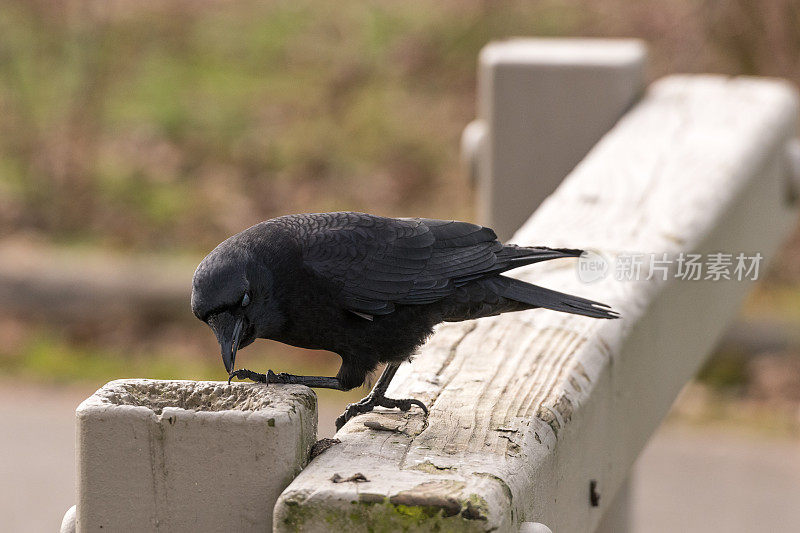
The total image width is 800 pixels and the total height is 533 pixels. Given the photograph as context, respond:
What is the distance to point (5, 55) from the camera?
7.59 m

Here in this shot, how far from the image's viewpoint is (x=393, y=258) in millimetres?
2123

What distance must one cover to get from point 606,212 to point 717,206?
29cm

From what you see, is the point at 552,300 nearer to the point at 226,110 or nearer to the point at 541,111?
the point at 541,111

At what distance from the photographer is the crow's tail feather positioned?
6.78 feet

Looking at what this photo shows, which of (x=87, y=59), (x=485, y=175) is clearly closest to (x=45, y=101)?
(x=87, y=59)

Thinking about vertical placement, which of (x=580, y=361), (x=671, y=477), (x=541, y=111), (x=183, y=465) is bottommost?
(x=671, y=477)

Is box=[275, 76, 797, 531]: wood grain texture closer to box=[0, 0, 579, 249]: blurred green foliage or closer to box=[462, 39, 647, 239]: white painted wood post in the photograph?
box=[462, 39, 647, 239]: white painted wood post

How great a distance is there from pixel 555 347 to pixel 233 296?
0.61 meters

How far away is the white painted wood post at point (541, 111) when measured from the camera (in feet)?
11.6

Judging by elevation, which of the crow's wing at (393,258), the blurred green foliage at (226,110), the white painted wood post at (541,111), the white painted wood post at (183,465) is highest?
the blurred green foliage at (226,110)

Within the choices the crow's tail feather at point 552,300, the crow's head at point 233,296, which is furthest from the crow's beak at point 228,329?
the crow's tail feather at point 552,300

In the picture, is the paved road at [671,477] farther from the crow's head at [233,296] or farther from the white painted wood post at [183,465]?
the white painted wood post at [183,465]

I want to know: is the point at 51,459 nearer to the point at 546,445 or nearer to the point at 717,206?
the point at 717,206

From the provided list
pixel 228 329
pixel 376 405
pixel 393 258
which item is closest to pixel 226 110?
pixel 393 258
